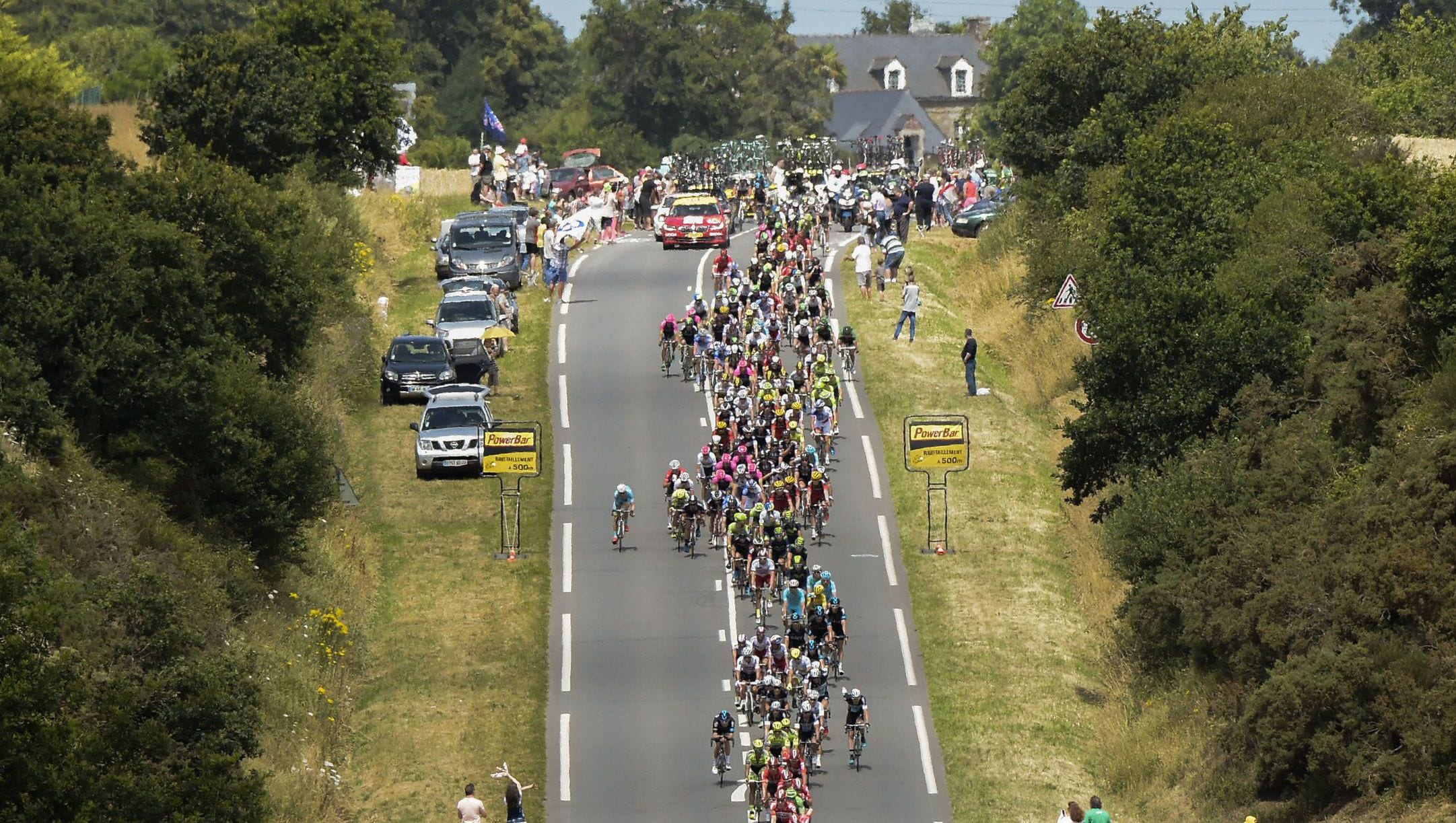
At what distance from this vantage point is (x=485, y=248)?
59.7 meters

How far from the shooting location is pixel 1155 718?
3597 centimetres

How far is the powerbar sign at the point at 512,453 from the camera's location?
1617 inches

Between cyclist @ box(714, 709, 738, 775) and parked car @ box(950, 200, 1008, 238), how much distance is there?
126 feet

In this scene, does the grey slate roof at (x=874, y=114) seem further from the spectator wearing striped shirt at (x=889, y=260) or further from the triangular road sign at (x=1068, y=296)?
the triangular road sign at (x=1068, y=296)

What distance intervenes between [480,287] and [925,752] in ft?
77.5

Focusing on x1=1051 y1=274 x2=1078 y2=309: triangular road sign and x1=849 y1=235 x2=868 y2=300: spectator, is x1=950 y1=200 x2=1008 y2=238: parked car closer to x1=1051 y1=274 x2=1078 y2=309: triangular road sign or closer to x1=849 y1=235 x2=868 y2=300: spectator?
x1=849 y1=235 x2=868 y2=300: spectator

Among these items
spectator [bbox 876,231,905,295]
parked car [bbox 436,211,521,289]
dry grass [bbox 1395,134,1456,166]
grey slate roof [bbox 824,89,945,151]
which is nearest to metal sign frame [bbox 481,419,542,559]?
parked car [bbox 436,211,521,289]

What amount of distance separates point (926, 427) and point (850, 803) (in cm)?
1094

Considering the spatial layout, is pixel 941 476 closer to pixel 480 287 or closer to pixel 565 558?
pixel 565 558

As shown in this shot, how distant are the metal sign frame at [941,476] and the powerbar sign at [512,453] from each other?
23.5 feet

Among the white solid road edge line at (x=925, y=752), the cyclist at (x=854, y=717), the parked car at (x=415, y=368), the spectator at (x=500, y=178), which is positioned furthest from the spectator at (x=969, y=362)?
the spectator at (x=500, y=178)

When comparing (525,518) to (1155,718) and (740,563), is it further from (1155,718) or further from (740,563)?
(1155,718)

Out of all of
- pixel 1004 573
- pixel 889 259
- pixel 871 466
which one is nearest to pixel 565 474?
pixel 871 466

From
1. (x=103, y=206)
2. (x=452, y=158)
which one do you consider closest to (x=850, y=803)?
(x=103, y=206)
